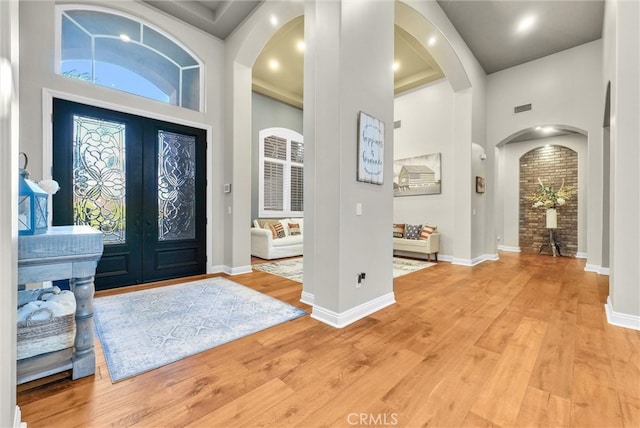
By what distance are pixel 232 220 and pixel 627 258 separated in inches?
183

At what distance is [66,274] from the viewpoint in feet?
5.25

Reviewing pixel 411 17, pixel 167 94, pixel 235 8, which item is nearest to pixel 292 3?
pixel 235 8

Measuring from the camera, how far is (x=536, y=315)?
272cm

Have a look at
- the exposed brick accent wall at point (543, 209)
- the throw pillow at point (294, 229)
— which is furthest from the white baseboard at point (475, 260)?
the throw pillow at point (294, 229)

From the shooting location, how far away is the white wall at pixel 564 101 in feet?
15.9

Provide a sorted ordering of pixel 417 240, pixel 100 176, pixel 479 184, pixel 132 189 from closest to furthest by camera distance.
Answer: pixel 100 176 → pixel 132 189 → pixel 479 184 → pixel 417 240

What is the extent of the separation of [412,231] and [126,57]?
19.3 ft

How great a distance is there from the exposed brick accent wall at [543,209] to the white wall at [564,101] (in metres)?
1.52

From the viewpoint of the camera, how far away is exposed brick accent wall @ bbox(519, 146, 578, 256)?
21.8 feet

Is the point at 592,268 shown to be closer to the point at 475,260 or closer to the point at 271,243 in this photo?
the point at 475,260

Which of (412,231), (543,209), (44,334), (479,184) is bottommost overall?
(44,334)

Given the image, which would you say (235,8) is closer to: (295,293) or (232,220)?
(232,220)

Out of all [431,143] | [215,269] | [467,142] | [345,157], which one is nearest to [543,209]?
[467,142]

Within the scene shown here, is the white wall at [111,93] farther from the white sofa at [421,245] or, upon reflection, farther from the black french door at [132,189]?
the white sofa at [421,245]
